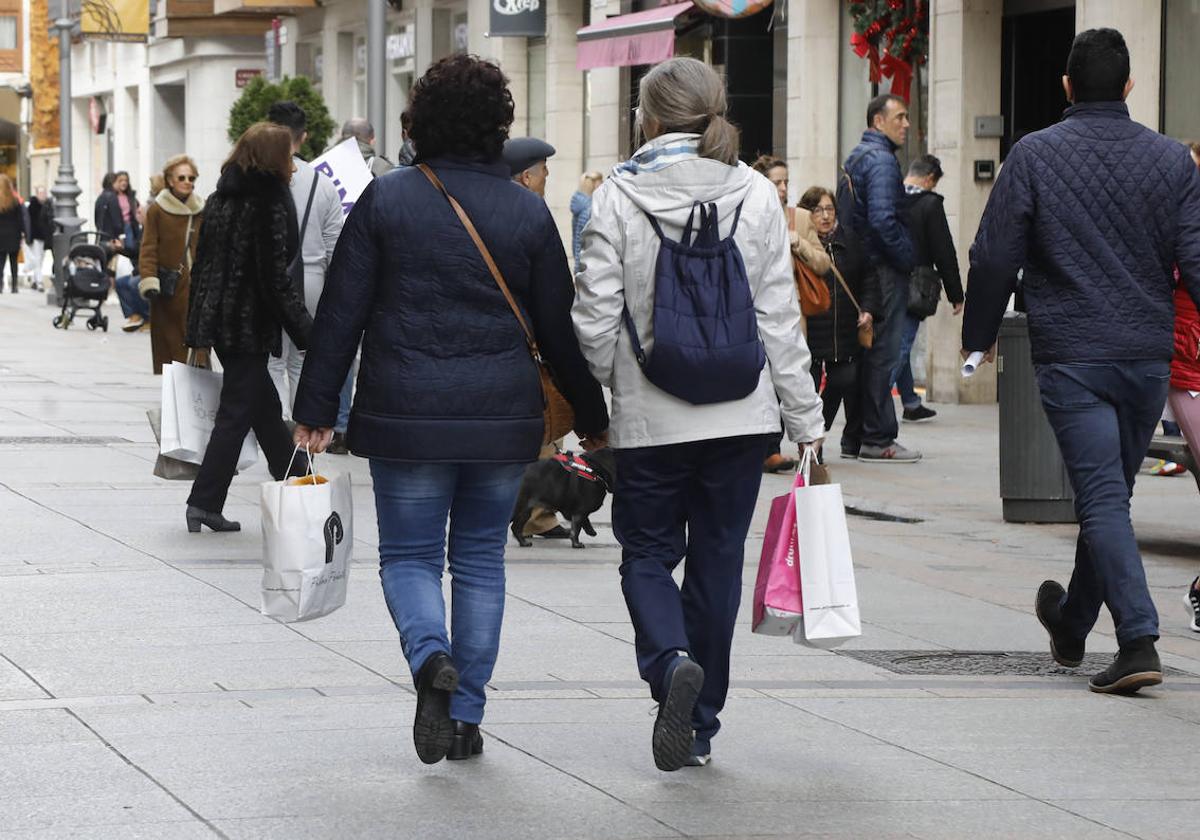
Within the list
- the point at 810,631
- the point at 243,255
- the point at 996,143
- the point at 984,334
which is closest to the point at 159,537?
the point at 243,255

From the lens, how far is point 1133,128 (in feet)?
24.3

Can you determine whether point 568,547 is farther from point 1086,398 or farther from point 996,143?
point 996,143

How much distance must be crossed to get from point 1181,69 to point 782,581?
41.3ft

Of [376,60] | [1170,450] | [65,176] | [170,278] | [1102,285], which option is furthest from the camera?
[65,176]

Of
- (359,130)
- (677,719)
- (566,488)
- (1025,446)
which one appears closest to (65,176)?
(359,130)

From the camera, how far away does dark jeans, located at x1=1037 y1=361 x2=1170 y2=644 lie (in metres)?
→ 7.21

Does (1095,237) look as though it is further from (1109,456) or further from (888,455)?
(888,455)

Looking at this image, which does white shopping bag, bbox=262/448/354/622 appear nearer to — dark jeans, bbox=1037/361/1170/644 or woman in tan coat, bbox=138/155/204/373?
dark jeans, bbox=1037/361/1170/644

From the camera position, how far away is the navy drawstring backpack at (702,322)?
5746 mm

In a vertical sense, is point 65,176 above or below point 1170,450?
above

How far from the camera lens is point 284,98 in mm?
32562

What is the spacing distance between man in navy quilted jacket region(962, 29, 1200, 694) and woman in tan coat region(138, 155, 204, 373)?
7.54m

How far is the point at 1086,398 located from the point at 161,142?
44.9m

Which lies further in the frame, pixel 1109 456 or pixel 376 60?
pixel 376 60
